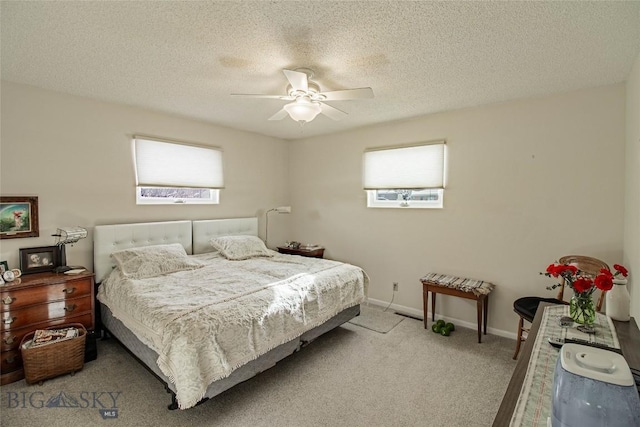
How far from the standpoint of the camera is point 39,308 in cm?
245

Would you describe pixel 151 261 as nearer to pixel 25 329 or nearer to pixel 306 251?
pixel 25 329

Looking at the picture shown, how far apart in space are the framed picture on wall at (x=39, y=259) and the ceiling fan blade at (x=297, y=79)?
8.85 ft

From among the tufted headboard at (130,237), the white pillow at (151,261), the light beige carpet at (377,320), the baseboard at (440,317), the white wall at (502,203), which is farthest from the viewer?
the light beige carpet at (377,320)

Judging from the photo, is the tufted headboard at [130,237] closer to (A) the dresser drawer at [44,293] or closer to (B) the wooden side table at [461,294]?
(A) the dresser drawer at [44,293]

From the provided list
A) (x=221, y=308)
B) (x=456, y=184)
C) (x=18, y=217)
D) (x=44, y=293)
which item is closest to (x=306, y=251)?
(x=456, y=184)

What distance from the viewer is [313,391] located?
7.48 ft

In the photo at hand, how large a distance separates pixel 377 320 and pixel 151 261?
2.62 m

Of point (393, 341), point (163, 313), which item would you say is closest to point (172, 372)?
point (163, 313)

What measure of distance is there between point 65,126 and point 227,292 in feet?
7.68

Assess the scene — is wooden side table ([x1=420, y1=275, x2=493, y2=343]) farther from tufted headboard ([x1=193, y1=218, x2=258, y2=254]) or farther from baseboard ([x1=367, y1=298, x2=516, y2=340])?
tufted headboard ([x1=193, y1=218, x2=258, y2=254])

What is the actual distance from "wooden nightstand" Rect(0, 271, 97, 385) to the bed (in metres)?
0.18

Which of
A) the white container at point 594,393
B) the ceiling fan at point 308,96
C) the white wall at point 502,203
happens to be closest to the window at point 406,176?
the white wall at point 502,203

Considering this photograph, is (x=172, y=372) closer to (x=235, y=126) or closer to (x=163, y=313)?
(x=163, y=313)

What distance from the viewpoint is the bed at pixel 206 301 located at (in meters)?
1.86
